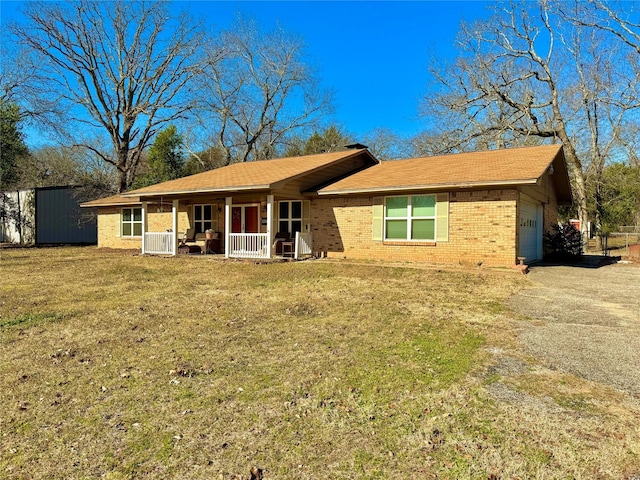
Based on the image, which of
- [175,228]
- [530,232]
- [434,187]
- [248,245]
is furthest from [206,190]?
[530,232]

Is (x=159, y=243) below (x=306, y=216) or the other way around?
below

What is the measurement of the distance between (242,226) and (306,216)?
316cm

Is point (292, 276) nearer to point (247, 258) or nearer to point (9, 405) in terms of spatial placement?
point (247, 258)

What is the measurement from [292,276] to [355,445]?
8081 millimetres

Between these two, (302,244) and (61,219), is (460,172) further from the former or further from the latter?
(61,219)

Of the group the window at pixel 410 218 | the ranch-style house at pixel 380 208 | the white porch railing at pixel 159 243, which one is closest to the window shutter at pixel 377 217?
the ranch-style house at pixel 380 208

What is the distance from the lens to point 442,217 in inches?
501

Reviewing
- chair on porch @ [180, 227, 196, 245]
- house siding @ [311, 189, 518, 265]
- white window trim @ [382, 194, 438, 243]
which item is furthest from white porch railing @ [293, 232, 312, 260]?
chair on porch @ [180, 227, 196, 245]

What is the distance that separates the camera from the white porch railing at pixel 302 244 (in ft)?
48.5

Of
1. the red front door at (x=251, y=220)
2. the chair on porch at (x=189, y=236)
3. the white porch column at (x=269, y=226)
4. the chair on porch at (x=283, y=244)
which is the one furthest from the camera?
the chair on porch at (x=189, y=236)

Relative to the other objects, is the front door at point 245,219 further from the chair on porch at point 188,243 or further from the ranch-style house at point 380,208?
the chair on porch at point 188,243

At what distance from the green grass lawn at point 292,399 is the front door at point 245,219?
10.2m

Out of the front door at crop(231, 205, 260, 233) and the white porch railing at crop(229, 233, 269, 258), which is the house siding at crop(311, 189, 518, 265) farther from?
the front door at crop(231, 205, 260, 233)

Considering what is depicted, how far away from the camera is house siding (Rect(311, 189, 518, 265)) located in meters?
11.8
